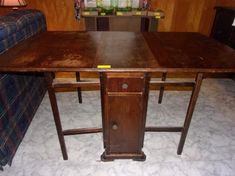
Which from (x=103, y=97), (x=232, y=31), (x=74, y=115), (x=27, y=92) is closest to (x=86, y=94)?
(x=74, y=115)

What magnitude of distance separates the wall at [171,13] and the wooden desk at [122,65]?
6.37 ft

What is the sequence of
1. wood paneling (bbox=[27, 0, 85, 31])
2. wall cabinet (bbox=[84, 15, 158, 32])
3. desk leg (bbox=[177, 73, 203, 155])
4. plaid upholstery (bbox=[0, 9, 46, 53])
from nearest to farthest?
desk leg (bbox=[177, 73, 203, 155])
plaid upholstery (bbox=[0, 9, 46, 53])
wall cabinet (bbox=[84, 15, 158, 32])
wood paneling (bbox=[27, 0, 85, 31])

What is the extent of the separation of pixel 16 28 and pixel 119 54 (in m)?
0.91

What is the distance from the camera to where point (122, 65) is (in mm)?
1073

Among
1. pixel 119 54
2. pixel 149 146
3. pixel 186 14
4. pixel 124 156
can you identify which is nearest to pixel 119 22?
pixel 186 14

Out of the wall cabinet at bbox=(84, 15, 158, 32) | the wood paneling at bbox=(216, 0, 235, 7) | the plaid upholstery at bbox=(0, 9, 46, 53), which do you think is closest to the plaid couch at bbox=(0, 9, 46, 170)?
the plaid upholstery at bbox=(0, 9, 46, 53)

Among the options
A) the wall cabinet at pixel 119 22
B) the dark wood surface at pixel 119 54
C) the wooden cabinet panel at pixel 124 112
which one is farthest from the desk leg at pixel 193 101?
the wall cabinet at pixel 119 22

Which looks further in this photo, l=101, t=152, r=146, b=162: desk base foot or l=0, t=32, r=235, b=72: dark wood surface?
l=101, t=152, r=146, b=162: desk base foot

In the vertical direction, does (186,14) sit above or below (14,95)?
above

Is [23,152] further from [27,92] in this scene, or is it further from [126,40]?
[126,40]

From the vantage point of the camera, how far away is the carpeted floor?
1.46 meters

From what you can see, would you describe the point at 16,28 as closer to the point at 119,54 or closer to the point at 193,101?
the point at 119,54

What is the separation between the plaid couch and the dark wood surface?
126 millimetres

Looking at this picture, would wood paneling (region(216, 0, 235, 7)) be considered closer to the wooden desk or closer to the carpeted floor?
the carpeted floor
